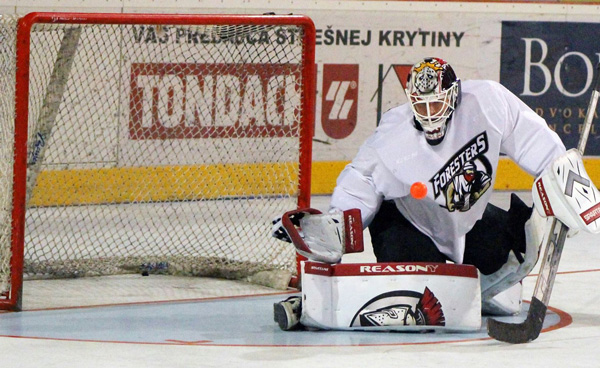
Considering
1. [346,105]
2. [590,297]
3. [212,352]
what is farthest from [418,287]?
[346,105]

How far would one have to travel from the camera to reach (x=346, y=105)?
25.3 ft

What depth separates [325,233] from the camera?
3.99 metres

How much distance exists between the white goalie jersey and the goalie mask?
3.0 inches

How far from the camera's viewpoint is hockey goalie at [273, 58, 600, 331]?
13.0 ft

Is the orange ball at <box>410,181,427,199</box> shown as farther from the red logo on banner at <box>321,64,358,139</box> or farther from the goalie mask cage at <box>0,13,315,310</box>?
the red logo on banner at <box>321,64,358,139</box>

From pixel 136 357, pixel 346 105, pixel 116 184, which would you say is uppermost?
pixel 346 105

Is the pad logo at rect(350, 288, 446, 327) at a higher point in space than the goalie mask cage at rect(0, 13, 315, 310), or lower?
lower

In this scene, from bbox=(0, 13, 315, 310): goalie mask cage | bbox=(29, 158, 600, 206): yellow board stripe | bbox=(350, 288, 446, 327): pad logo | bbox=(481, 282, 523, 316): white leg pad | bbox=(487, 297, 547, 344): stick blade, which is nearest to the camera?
bbox=(487, 297, 547, 344): stick blade

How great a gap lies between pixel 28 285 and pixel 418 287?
170 centimetres

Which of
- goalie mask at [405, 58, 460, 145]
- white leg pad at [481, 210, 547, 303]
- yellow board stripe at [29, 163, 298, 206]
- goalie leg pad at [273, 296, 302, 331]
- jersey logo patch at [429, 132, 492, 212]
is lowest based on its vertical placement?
goalie leg pad at [273, 296, 302, 331]

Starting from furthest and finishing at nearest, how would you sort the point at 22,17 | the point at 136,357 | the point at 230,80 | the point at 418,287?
the point at 230,80 → the point at 22,17 → the point at 418,287 → the point at 136,357

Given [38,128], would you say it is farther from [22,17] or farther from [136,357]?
[136,357]

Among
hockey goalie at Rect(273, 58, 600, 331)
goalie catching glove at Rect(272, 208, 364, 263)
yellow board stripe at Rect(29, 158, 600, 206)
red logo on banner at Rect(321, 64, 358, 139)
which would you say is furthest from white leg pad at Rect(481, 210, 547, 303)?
red logo on banner at Rect(321, 64, 358, 139)

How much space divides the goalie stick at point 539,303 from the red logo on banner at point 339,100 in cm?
363
